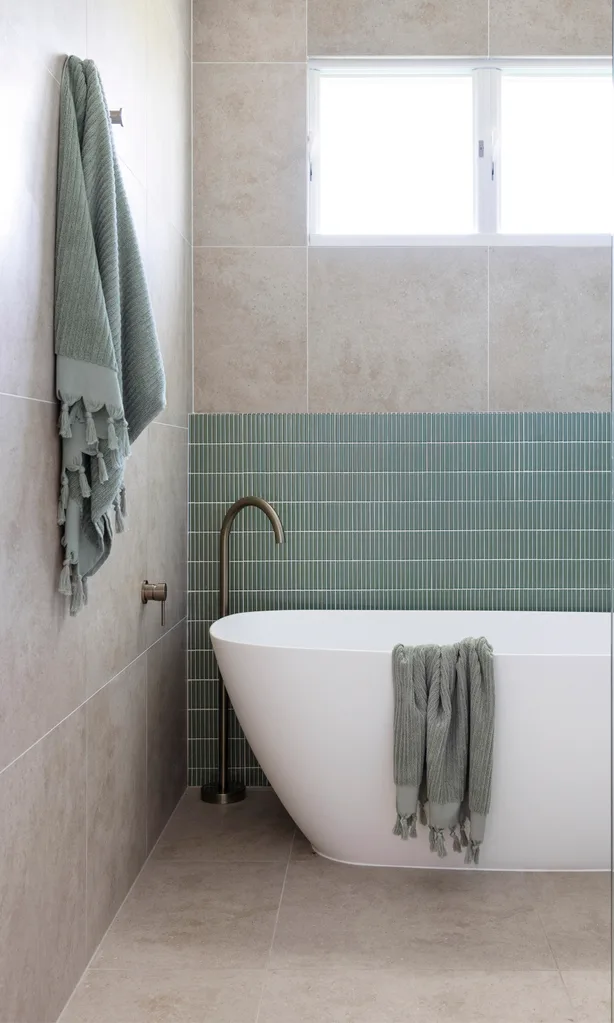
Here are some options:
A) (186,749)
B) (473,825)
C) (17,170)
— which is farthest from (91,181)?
(186,749)

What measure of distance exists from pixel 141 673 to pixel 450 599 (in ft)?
3.96

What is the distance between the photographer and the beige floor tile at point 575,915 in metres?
2.22

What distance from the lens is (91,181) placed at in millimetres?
1946

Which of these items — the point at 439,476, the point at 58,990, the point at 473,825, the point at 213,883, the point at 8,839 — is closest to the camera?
the point at 8,839

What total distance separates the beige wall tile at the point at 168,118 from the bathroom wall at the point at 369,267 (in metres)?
0.12

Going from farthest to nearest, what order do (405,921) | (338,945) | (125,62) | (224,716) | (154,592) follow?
(224,716) → (154,592) → (125,62) → (405,921) → (338,945)

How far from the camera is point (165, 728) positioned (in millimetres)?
3053

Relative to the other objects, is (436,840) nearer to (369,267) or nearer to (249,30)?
(369,267)

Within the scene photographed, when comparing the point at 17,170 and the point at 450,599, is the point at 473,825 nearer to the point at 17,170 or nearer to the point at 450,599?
the point at 450,599

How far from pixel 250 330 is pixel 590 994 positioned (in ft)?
7.63

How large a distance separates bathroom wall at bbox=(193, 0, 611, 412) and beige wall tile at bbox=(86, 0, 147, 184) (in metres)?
0.74

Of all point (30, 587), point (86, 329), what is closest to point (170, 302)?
point (86, 329)

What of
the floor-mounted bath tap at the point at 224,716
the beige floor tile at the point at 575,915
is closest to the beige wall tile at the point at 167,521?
the floor-mounted bath tap at the point at 224,716

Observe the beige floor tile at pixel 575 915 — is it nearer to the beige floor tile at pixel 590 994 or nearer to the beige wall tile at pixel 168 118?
the beige floor tile at pixel 590 994
